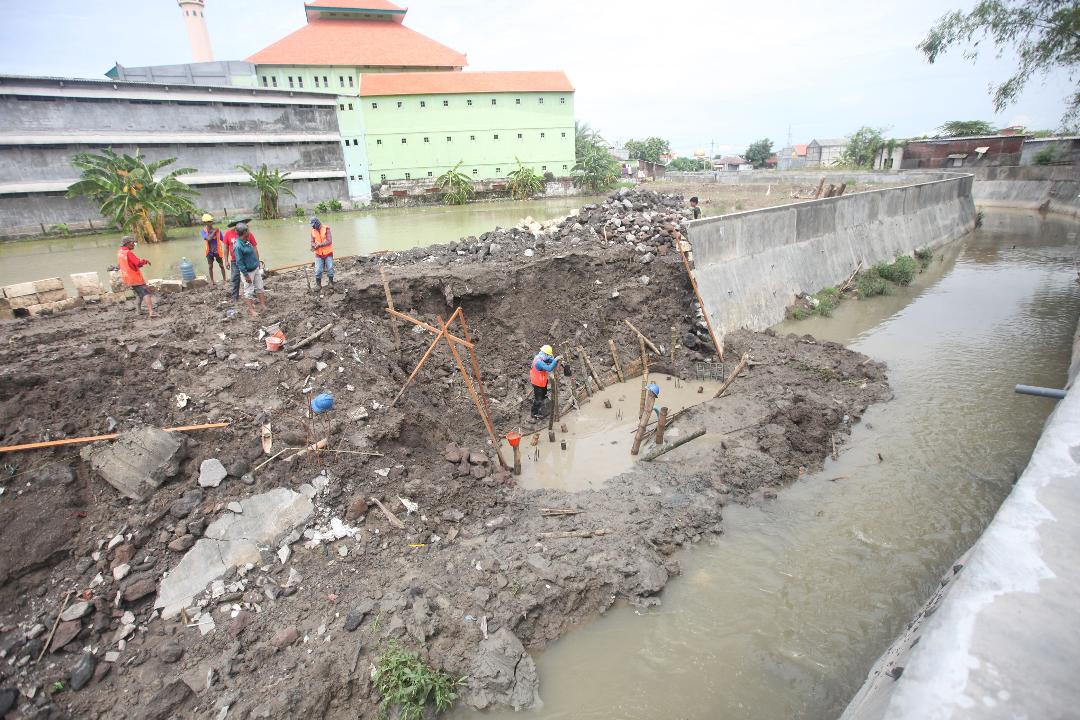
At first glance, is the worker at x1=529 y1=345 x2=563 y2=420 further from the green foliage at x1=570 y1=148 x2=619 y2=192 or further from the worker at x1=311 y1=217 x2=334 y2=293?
the green foliage at x1=570 y1=148 x2=619 y2=192

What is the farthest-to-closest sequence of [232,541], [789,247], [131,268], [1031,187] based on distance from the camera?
[1031,187], [789,247], [131,268], [232,541]

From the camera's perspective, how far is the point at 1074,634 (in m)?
2.67

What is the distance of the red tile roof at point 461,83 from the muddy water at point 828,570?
38.8 m

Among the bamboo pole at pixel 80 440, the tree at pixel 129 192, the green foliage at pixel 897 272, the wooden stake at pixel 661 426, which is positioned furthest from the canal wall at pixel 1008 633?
the tree at pixel 129 192

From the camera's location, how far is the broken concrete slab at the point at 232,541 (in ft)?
17.0

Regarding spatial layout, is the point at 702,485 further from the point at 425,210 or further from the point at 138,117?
the point at 138,117

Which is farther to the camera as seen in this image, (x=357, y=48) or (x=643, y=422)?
(x=357, y=48)

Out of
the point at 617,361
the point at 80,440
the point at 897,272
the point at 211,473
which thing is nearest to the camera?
the point at 80,440

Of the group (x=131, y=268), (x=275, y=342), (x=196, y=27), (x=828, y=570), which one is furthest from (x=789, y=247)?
(x=196, y=27)

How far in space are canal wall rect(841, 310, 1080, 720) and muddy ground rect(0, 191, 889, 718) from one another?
3.22 metres

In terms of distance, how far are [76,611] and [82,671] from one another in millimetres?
570

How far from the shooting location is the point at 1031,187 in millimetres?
32438

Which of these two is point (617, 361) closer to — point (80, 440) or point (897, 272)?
point (80, 440)

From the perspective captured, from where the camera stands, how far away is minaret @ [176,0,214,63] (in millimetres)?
46969
